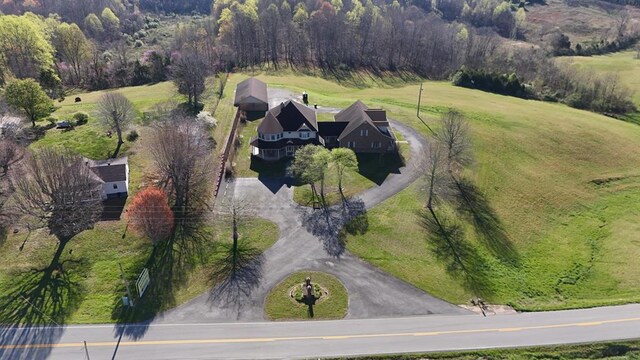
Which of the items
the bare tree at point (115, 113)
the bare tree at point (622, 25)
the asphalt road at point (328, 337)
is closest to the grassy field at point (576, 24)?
the bare tree at point (622, 25)

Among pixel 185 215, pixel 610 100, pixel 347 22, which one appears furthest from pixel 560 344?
pixel 347 22

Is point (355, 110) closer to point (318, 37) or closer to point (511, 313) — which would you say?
point (511, 313)

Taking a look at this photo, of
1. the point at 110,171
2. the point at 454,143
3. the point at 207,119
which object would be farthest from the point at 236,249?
the point at 454,143

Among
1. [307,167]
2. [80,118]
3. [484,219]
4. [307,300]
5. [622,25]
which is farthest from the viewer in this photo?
[622,25]

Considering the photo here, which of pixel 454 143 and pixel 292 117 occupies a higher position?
pixel 292 117

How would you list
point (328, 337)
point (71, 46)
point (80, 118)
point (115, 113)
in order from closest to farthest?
point (328, 337) → point (115, 113) → point (80, 118) → point (71, 46)

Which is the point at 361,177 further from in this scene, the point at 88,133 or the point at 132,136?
the point at 88,133

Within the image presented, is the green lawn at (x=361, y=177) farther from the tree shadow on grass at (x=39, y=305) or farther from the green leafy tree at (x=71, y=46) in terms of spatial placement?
the green leafy tree at (x=71, y=46)
